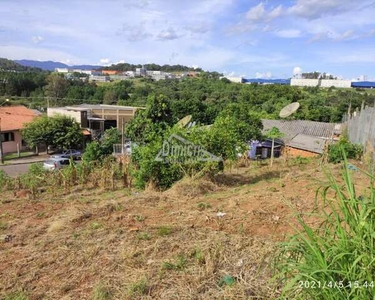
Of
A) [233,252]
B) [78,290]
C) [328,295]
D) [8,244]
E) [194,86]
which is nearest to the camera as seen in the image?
[328,295]

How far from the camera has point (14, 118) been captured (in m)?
22.4

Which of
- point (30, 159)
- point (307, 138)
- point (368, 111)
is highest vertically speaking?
point (368, 111)

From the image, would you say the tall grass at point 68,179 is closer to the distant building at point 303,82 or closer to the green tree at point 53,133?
the green tree at point 53,133

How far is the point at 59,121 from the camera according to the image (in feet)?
67.8

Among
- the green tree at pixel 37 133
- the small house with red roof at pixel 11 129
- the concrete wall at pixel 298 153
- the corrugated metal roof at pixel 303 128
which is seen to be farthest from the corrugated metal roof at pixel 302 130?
the small house with red roof at pixel 11 129

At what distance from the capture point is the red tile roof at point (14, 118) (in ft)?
68.8

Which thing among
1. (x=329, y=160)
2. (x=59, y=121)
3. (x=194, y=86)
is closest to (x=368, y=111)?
(x=329, y=160)

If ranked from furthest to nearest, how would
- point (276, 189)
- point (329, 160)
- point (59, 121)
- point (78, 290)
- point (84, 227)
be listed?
point (59, 121), point (329, 160), point (276, 189), point (84, 227), point (78, 290)

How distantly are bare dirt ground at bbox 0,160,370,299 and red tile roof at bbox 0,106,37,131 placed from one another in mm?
17741

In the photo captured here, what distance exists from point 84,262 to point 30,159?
18797 mm

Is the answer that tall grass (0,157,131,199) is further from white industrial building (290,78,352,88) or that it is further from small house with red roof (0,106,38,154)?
white industrial building (290,78,352,88)

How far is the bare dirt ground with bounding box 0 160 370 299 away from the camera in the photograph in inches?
104

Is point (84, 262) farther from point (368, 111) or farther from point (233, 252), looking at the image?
point (368, 111)

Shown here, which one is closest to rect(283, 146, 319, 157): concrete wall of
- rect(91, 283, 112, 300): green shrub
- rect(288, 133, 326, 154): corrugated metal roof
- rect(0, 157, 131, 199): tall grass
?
rect(288, 133, 326, 154): corrugated metal roof
